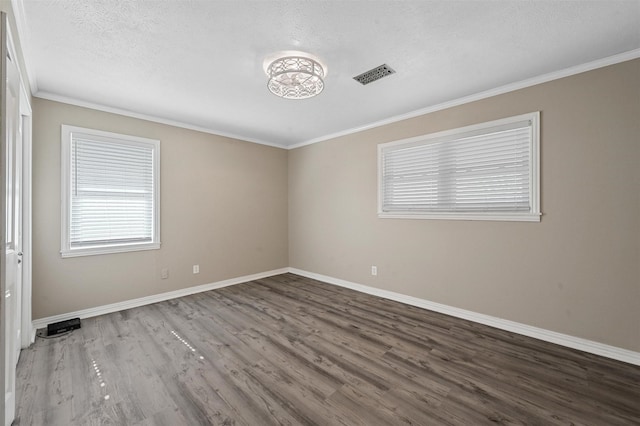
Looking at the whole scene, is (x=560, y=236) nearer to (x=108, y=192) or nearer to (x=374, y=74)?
(x=374, y=74)

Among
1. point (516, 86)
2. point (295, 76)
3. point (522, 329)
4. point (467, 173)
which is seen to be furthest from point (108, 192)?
point (522, 329)

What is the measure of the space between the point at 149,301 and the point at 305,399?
115 inches

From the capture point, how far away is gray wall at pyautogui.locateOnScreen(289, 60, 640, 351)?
7.53 ft

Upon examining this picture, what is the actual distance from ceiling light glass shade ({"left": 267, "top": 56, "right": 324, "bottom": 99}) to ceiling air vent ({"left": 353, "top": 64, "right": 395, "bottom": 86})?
0.45 metres

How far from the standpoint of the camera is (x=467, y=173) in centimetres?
318

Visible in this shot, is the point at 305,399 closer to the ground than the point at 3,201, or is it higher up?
closer to the ground

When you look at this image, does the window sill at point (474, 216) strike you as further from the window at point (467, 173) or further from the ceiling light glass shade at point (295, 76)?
the ceiling light glass shade at point (295, 76)

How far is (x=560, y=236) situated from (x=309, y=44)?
2901mm

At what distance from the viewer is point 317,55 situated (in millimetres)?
2279

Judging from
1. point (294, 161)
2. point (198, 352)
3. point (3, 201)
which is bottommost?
point (198, 352)

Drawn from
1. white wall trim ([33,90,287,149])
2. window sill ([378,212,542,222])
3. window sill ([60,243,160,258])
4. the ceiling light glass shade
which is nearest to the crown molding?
white wall trim ([33,90,287,149])

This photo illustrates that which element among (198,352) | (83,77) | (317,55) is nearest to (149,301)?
(198,352)

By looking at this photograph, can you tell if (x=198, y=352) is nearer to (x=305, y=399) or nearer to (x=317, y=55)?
(x=305, y=399)

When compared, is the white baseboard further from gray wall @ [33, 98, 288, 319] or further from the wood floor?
gray wall @ [33, 98, 288, 319]
